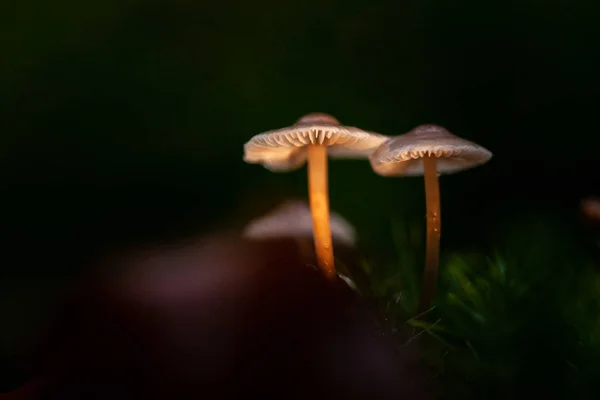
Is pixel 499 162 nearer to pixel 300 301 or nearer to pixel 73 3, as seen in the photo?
pixel 300 301

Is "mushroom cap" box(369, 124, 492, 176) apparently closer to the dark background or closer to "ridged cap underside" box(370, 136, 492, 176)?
"ridged cap underside" box(370, 136, 492, 176)

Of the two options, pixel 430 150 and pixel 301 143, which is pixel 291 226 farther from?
pixel 430 150

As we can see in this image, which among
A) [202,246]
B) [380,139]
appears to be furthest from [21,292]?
[380,139]

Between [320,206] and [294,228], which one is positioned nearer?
[320,206]

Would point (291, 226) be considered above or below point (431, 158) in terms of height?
below

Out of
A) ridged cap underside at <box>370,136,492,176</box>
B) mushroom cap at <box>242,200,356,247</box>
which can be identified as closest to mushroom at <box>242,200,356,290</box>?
mushroom cap at <box>242,200,356,247</box>

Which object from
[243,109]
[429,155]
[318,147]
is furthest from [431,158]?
[243,109]
